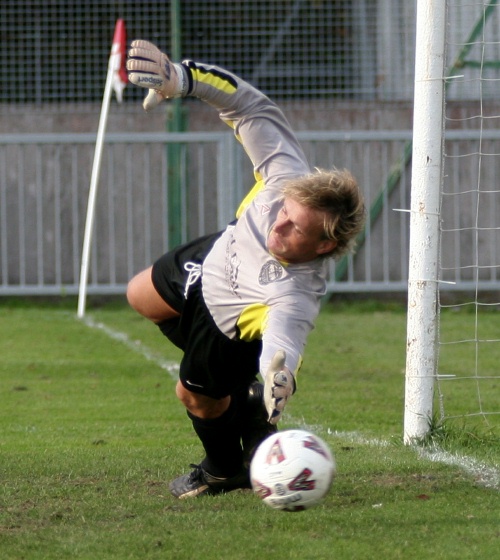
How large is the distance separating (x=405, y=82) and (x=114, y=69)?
387cm

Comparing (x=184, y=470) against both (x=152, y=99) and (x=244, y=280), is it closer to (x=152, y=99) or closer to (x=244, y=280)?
(x=244, y=280)

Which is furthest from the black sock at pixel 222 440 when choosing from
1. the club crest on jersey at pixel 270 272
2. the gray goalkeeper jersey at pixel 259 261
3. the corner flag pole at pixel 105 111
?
the corner flag pole at pixel 105 111

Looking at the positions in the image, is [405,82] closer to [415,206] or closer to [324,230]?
[415,206]

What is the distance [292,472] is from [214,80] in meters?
1.77

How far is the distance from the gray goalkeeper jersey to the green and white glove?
0.11 m

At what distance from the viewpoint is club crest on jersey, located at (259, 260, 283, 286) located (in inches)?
163

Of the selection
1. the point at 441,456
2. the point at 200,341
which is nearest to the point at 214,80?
the point at 200,341

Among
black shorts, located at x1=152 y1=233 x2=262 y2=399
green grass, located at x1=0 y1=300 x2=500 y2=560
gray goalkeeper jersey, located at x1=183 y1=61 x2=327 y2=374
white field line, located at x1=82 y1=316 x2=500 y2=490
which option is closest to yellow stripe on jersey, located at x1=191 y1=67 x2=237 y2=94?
gray goalkeeper jersey, located at x1=183 y1=61 x2=327 y2=374

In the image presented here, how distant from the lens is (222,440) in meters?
4.79

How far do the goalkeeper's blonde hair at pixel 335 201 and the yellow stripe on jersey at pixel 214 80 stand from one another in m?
0.67

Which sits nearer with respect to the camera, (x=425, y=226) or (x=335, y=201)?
(x=335, y=201)

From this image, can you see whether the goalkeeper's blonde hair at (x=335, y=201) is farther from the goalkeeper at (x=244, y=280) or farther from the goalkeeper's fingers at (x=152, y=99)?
the goalkeeper's fingers at (x=152, y=99)

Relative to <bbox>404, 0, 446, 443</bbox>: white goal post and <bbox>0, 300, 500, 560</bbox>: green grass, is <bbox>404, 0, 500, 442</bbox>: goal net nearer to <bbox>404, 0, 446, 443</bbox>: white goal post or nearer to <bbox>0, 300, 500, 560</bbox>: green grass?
<bbox>404, 0, 446, 443</bbox>: white goal post

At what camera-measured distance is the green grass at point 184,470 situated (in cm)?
391
